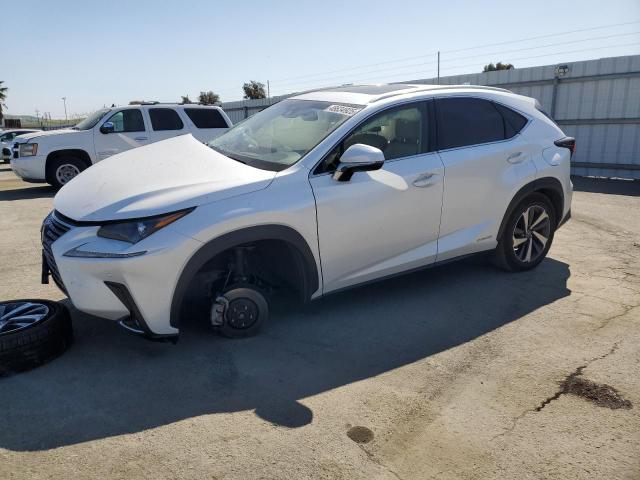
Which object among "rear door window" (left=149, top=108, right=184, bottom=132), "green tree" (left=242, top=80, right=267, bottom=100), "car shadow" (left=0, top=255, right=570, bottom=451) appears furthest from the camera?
"green tree" (left=242, top=80, right=267, bottom=100)

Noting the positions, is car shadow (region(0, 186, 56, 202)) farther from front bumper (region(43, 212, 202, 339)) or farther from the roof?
front bumper (region(43, 212, 202, 339))

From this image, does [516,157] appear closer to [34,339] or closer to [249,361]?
[249,361]

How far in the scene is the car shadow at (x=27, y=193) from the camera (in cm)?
1060

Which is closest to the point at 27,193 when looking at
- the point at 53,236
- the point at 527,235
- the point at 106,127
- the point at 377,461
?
the point at 106,127

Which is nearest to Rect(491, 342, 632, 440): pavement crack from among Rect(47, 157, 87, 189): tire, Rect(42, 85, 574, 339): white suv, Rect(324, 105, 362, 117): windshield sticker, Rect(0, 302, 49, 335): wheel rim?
Rect(42, 85, 574, 339): white suv

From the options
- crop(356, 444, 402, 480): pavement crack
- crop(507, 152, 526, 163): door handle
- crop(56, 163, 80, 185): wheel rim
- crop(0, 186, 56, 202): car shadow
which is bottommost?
crop(0, 186, 56, 202): car shadow

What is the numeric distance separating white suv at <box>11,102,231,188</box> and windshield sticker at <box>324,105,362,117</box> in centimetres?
651

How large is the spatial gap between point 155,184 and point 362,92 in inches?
78.1

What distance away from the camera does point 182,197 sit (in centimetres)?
318

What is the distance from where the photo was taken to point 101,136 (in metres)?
11.0

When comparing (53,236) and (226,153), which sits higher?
(226,153)

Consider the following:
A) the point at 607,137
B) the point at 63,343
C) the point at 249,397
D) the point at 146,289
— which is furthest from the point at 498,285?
the point at 607,137

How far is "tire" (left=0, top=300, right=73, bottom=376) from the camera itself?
122 inches

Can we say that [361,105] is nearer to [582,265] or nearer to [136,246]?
[136,246]
